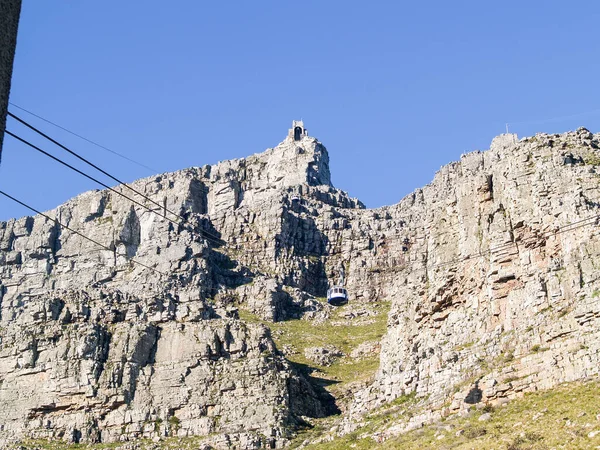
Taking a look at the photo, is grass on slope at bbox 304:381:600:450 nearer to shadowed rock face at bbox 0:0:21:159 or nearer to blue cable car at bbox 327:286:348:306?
shadowed rock face at bbox 0:0:21:159

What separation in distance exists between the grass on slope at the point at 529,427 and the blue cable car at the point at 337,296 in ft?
277

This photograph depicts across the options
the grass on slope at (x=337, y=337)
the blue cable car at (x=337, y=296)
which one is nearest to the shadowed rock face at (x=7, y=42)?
the grass on slope at (x=337, y=337)

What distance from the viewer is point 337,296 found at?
15312 cm

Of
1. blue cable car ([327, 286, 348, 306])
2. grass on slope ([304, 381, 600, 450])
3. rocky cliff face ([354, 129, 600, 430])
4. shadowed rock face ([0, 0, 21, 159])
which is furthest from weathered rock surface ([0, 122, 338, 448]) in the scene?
shadowed rock face ([0, 0, 21, 159])

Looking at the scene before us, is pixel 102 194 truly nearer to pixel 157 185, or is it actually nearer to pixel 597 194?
pixel 157 185

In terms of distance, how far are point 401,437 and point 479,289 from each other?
2086cm

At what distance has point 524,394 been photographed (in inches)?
2430

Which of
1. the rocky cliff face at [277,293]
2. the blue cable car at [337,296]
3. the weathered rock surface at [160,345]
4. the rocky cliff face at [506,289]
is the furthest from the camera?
the blue cable car at [337,296]

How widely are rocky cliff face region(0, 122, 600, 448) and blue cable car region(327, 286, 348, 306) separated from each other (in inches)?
89.9

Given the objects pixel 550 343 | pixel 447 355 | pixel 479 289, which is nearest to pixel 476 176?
pixel 479 289

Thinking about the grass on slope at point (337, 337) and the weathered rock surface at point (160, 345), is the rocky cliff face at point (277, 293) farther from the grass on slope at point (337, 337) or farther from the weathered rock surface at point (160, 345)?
the grass on slope at point (337, 337)

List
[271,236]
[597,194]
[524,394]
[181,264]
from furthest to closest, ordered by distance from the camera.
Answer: [271,236]
[181,264]
[597,194]
[524,394]

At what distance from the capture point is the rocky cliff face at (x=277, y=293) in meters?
72.8

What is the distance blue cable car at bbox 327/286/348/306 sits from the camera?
15338 cm
